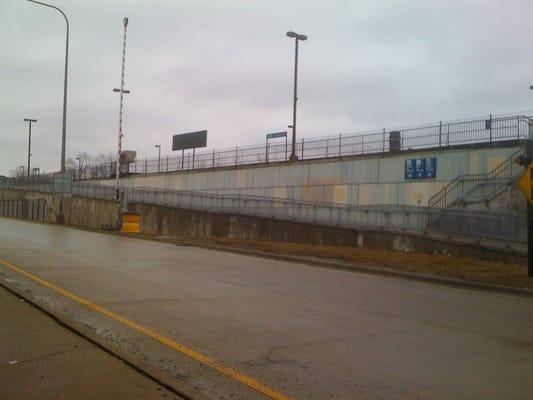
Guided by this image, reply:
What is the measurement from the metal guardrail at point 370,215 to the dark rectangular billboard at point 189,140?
22.0m

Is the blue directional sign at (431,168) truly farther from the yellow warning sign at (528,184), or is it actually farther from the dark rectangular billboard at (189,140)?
Result: the dark rectangular billboard at (189,140)

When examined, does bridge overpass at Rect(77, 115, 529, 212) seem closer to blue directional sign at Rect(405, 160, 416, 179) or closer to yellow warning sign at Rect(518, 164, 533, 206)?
blue directional sign at Rect(405, 160, 416, 179)

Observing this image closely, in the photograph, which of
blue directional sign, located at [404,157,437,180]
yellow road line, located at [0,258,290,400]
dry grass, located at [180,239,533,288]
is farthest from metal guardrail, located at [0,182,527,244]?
yellow road line, located at [0,258,290,400]

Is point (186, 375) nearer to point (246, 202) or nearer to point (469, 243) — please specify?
point (469, 243)

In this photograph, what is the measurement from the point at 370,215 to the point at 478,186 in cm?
508

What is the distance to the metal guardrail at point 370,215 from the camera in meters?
21.2

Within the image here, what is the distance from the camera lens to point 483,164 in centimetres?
2625

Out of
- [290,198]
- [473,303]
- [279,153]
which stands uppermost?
[279,153]

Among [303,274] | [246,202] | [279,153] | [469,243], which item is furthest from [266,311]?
Result: [279,153]

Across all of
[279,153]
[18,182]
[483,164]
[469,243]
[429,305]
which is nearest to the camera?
[429,305]

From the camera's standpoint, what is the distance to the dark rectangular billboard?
210 ft

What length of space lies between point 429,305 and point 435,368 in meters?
4.62

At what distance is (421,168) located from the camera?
28578 millimetres

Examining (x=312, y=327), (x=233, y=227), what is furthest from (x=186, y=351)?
(x=233, y=227)
